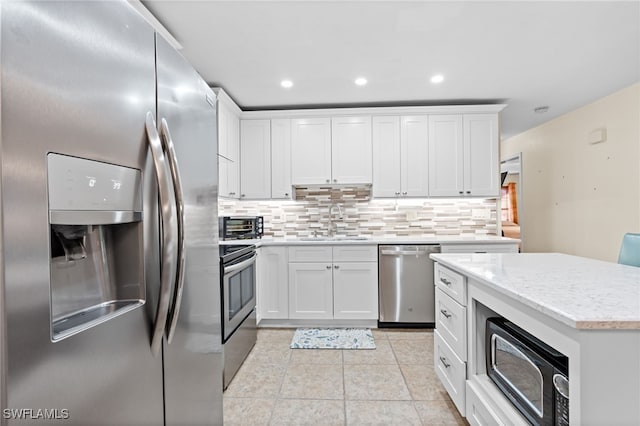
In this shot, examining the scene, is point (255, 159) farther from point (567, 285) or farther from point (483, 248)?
point (567, 285)

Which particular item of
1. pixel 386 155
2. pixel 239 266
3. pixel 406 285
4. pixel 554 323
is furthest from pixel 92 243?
pixel 386 155

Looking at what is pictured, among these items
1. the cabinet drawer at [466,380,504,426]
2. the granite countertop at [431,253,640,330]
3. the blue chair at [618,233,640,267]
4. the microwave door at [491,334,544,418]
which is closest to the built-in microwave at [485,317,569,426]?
the microwave door at [491,334,544,418]

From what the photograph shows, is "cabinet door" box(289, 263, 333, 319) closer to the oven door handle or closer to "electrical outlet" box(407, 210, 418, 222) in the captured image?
the oven door handle

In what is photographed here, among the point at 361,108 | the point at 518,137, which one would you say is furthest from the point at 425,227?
the point at 518,137

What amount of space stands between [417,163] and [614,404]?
2.96 m

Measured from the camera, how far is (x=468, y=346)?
1.64 meters

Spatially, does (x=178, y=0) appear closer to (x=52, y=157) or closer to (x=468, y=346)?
(x=52, y=157)

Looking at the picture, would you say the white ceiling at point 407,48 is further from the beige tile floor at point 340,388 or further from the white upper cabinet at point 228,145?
the beige tile floor at point 340,388

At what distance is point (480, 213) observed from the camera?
3.87 metres

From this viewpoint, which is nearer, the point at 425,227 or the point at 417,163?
the point at 417,163

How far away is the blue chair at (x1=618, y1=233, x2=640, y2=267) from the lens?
5.56 feet

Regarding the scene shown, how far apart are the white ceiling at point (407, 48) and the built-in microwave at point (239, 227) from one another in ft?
4.36

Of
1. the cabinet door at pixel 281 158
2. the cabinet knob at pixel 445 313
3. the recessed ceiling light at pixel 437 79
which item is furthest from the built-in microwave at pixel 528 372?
the cabinet door at pixel 281 158

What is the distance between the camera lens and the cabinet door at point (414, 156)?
3561 millimetres
